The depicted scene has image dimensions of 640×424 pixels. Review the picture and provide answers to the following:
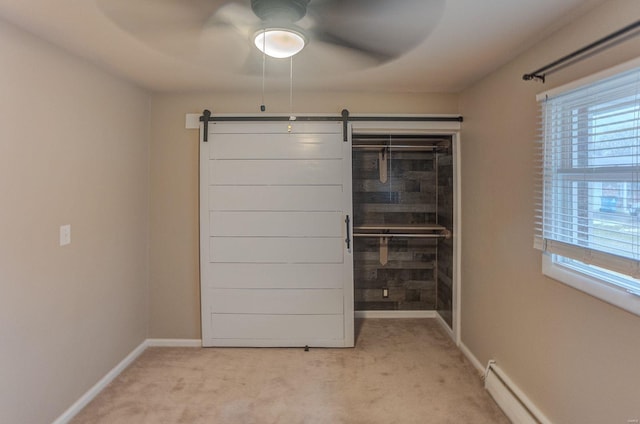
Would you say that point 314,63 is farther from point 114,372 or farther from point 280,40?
point 114,372

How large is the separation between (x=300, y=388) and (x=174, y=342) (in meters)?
1.34

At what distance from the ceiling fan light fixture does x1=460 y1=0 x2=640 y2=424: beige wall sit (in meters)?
1.33

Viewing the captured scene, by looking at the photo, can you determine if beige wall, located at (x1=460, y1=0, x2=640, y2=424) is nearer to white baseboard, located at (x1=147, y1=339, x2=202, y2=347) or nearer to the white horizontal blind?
the white horizontal blind

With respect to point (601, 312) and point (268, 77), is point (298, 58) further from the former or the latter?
point (601, 312)

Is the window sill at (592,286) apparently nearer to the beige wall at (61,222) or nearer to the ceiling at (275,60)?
the ceiling at (275,60)

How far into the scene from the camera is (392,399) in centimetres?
240

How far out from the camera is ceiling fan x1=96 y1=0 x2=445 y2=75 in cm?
142

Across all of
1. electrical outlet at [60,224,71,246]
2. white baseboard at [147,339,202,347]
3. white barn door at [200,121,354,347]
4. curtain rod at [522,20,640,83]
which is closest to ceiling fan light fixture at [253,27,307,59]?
curtain rod at [522,20,640,83]

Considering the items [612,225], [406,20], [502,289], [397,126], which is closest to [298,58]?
[406,20]

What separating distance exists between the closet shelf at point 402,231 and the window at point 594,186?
171 cm

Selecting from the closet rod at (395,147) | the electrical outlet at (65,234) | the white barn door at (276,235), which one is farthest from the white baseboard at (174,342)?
the closet rod at (395,147)

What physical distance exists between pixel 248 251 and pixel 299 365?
1.04m

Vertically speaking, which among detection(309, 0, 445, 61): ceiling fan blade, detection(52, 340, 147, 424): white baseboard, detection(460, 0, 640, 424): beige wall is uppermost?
detection(309, 0, 445, 61): ceiling fan blade

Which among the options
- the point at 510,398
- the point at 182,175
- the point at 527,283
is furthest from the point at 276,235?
the point at 510,398
